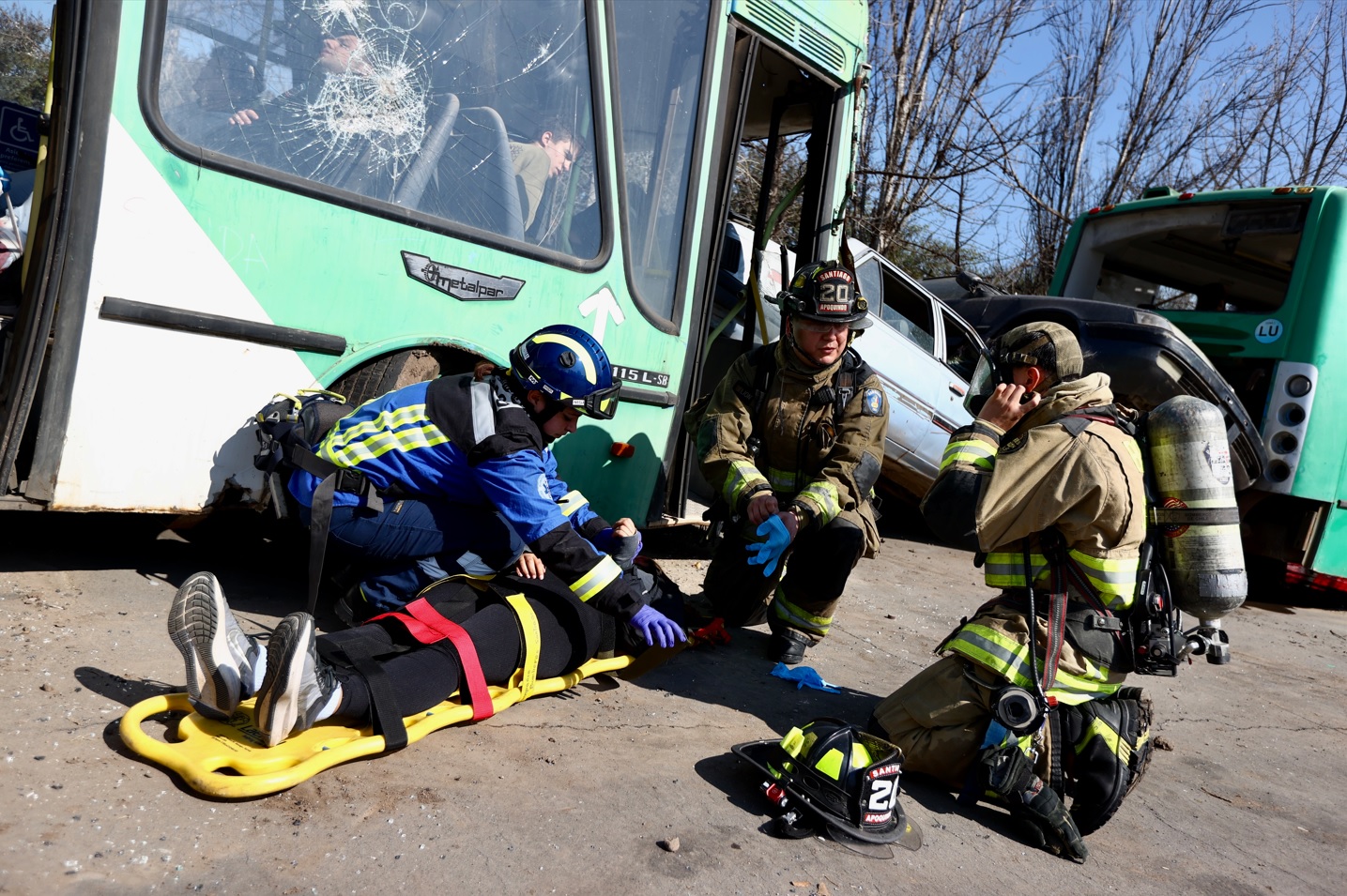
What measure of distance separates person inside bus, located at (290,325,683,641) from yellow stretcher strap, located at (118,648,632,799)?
68 centimetres

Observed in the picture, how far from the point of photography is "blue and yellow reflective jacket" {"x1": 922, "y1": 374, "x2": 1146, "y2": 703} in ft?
9.54

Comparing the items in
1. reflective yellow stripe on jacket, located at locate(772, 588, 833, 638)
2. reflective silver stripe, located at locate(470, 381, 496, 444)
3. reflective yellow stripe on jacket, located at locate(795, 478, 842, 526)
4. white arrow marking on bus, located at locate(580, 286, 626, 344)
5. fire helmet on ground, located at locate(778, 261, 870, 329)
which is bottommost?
reflective yellow stripe on jacket, located at locate(772, 588, 833, 638)

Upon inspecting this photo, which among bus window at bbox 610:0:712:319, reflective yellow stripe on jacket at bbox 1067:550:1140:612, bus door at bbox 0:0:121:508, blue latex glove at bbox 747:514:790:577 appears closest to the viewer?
bus door at bbox 0:0:121:508

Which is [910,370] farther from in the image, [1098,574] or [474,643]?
[474,643]

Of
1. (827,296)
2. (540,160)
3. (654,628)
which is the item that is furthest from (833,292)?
(654,628)

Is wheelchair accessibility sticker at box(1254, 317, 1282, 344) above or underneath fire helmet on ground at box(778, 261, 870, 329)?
above

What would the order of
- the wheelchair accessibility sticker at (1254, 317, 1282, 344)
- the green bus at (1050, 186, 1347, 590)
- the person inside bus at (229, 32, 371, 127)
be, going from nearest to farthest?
the person inside bus at (229, 32, 371, 127)
the green bus at (1050, 186, 1347, 590)
the wheelchair accessibility sticker at (1254, 317, 1282, 344)

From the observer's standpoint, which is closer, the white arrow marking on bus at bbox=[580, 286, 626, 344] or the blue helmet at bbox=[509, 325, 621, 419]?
the blue helmet at bbox=[509, 325, 621, 419]

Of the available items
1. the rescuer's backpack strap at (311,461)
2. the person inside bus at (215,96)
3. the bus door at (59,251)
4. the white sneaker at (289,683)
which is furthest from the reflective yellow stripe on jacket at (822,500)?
the bus door at (59,251)

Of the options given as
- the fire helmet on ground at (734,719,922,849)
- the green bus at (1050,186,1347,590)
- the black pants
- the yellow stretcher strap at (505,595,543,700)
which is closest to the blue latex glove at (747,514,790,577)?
the black pants

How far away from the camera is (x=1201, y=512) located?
303 cm

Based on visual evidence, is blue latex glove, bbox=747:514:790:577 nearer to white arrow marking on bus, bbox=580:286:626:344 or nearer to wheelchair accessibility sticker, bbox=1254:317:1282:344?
white arrow marking on bus, bbox=580:286:626:344

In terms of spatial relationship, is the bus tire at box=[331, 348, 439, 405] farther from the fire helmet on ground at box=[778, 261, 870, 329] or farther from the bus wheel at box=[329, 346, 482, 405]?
the fire helmet on ground at box=[778, 261, 870, 329]

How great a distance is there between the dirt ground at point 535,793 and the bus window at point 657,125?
1.66 metres
